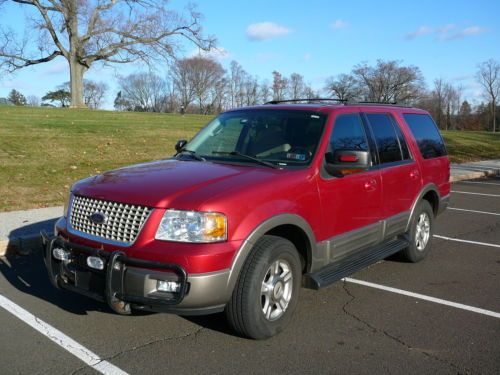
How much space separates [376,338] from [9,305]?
3317 mm

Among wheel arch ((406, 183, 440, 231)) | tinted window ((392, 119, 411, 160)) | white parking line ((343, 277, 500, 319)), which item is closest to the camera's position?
white parking line ((343, 277, 500, 319))

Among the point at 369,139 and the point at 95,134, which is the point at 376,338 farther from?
the point at 95,134

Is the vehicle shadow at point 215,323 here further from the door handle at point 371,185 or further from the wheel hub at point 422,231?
the wheel hub at point 422,231

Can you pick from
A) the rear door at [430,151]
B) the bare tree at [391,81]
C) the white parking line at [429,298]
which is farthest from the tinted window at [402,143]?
the bare tree at [391,81]

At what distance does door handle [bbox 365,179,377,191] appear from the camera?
503 centimetres

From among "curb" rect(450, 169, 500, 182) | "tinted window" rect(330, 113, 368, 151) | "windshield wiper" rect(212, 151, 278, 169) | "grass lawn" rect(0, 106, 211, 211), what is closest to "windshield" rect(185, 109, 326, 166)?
"windshield wiper" rect(212, 151, 278, 169)

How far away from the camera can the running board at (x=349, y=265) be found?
433 cm

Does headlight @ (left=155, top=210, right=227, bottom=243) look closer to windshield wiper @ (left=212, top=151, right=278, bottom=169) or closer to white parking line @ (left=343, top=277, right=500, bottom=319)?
windshield wiper @ (left=212, top=151, right=278, bottom=169)

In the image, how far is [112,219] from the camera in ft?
12.3

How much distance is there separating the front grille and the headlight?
163 mm

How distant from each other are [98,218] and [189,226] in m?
0.78

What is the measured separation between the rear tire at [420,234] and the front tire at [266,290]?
2.38 meters

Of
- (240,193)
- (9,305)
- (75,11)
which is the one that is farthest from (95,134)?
(75,11)

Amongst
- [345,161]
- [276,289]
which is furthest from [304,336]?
Answer: [345,161]
